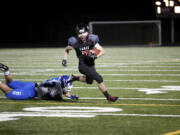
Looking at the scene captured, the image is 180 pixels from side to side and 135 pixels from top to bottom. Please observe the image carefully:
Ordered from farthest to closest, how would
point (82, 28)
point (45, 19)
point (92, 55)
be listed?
point (45, 19)
point (82, 28)
point (92, 55)

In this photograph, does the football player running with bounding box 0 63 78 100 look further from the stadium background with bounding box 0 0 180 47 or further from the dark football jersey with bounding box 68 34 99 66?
the stadium background with bounding box 0 0 180 47

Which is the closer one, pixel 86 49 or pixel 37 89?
pixel 86 49

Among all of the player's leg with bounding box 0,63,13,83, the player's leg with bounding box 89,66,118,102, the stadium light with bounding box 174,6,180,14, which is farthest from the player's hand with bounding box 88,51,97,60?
the stadium light with bounding box 174,6,180,14

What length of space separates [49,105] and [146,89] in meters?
2.72

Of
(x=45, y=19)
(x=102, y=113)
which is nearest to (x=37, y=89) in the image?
(x=102, y=113)

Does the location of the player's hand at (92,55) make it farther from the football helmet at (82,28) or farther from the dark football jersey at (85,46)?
the football helmet at (82,28)

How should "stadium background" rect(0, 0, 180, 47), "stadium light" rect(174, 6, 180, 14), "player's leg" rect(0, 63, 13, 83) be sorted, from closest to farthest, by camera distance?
"player's leg" rect(0, 63, 13, 83) → "stadium light" rect(174, 6, 180, 14) → "stadium background" rect(0, 0, 180, 47)

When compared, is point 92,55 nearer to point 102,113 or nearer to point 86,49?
point 86,49

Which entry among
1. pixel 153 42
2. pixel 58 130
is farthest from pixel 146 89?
pixel 153 42

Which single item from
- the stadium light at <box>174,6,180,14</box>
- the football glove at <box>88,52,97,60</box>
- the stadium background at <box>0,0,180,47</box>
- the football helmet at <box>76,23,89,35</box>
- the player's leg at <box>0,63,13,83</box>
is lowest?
the stadium background at <box>0,0,180,47</box>

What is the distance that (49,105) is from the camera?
296 inches

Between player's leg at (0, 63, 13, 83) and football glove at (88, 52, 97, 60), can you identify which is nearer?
football glove at (88, 52, 97, 60)

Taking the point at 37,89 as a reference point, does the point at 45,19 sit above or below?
below

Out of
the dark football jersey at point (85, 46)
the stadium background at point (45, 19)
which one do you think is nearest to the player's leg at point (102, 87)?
the dark football jersey at point (85, 46)
